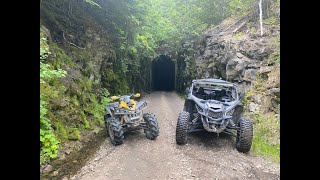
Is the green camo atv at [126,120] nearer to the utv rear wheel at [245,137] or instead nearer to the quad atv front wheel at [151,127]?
the quad atv front wheel at [151,127]

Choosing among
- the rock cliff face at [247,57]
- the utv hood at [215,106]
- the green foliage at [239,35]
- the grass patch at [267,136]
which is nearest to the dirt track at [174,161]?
the grass patch at [267,136]

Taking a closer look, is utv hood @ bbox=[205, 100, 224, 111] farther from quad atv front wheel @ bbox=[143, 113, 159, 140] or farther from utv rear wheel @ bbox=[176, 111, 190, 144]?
quad atv front wheel @ bbox=[143, 113, 159, 140]

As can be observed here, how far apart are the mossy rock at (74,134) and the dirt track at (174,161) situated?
2.97ft

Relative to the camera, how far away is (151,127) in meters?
9.20

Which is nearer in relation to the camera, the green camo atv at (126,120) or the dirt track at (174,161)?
the dirt track at (174,161)

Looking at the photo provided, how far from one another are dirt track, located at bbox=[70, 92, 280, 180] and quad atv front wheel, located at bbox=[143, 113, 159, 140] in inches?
8.3

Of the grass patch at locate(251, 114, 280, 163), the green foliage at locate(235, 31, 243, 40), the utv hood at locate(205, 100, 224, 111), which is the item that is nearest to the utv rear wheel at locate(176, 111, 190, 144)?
the utv hood at locate(205, 100, 224, 111)

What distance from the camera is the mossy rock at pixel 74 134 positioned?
8.16m

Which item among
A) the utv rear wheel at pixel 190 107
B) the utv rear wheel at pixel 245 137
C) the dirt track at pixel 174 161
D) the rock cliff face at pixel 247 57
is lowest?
the dirt track at pixel 174 161
